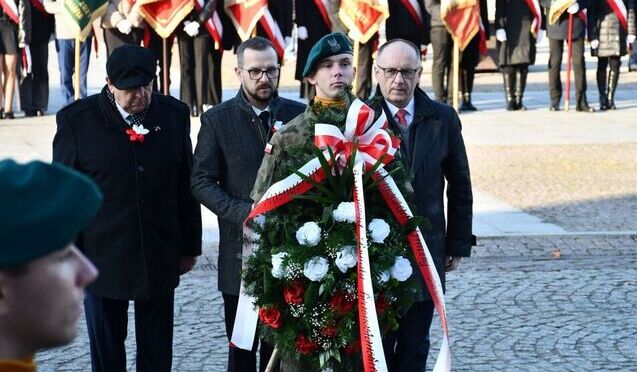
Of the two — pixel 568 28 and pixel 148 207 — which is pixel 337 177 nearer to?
pixel 148 207

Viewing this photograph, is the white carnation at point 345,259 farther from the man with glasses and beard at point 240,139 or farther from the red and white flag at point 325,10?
the red and white flag at point 325,10

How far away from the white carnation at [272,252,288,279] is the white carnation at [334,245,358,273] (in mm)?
208

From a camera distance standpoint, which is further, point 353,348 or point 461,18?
point 461,18

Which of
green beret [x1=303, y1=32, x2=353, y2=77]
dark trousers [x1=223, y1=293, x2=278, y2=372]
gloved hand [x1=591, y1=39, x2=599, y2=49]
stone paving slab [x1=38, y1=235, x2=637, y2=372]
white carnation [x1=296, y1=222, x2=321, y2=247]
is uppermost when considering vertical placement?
green beret [x1=303, y1=32, x2=353, y2=77]

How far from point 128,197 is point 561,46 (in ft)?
49.4

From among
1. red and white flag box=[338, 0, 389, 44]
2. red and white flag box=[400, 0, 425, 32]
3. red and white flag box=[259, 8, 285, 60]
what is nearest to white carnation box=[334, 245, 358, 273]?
red and white flag box=[259, 8, 285, 60]

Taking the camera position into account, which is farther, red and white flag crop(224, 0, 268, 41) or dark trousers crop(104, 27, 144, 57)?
red and white flag crop(224, 0, 268, 41)

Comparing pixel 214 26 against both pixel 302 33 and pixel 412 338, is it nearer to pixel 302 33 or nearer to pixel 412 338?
pixel 302 33

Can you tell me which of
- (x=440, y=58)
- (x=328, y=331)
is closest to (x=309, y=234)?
(x=328, y=331)

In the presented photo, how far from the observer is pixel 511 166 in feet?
50.7

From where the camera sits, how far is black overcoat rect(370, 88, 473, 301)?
6.86m

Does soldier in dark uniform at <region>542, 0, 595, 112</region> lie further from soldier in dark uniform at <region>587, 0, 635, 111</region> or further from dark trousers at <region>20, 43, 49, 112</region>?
dark trousers at <region>20, 43, 49, 112</region>

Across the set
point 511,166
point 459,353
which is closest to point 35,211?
point 459,353

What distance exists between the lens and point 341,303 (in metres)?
5.85
